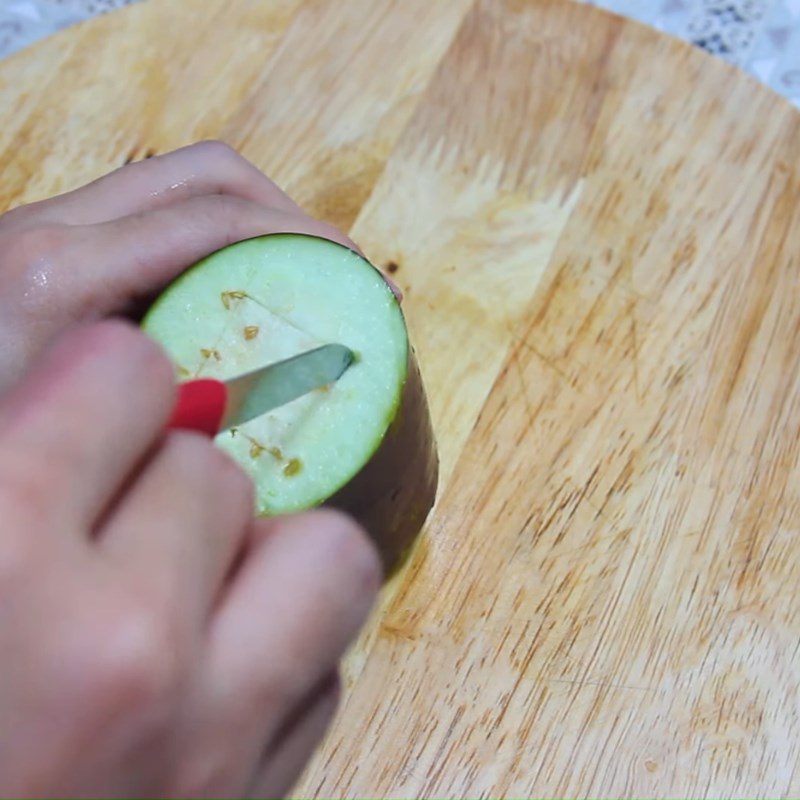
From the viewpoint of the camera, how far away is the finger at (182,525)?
1.74 ft

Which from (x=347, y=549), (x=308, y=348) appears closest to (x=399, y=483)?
(x=308, y=348)

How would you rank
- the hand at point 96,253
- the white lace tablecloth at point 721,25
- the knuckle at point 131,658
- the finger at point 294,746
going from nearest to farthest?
the knuckle at point 131,658 → the finger at point 294,746 → the hand at point 96,253 → the white lace tablecloth at point 721,25

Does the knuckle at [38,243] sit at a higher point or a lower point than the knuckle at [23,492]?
lower

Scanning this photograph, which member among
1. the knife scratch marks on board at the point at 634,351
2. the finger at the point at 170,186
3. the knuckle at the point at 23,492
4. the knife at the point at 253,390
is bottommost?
the knife scratch marks on board at the point at 634,351

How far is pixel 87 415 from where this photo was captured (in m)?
0.54

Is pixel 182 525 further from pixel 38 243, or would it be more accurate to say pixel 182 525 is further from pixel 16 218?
pixel 16 218

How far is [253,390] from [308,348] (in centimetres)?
18

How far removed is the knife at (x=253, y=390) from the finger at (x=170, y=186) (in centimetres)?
31

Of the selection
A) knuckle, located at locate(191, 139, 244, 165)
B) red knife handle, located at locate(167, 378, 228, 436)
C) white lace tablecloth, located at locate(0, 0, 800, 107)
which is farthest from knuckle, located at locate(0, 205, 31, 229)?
white lace tablecloth, located at locate(0, 0, 800, 107)

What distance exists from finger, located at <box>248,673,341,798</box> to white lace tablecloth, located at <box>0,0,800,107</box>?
4.89 ft

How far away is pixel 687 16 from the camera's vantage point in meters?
1.82

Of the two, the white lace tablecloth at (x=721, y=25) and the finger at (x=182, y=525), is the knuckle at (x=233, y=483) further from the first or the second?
the white lace tablecloth at (x=721, y=25)

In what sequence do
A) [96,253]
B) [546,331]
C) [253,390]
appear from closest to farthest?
[253,390]
[96,253]
[546,331]

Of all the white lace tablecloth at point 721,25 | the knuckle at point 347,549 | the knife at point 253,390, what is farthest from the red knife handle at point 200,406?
the white lace tablecloth at point 721,25
